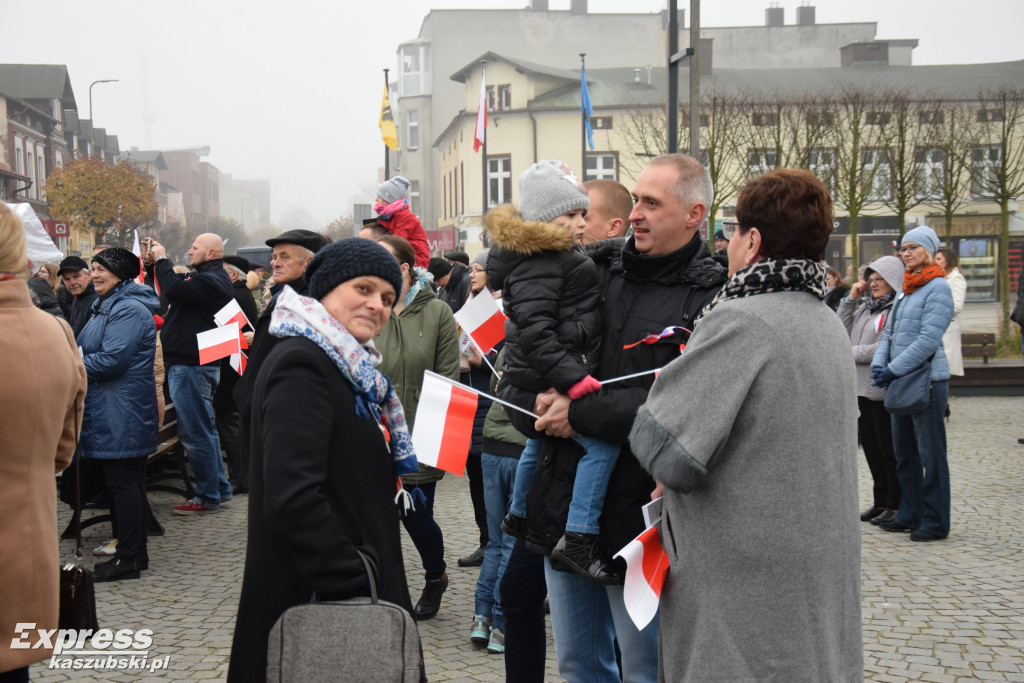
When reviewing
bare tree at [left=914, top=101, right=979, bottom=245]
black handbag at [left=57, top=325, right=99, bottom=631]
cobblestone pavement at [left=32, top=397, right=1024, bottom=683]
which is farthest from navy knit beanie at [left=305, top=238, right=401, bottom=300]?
bare tree at [left=914, top=101, right=979, bottom=245]

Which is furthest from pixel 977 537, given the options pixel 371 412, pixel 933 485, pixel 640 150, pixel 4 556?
pixel 640 150

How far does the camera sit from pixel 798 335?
2.46 meters

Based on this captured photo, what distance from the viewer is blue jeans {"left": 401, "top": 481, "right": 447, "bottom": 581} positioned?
5.27 metres

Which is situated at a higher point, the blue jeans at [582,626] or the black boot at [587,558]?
the black boot at [587,558]

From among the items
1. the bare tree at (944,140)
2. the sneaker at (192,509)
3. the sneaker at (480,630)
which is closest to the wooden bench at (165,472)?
the sneaker at (192,509)

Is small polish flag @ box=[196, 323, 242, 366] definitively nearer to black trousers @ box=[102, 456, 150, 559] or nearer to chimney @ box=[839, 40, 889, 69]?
black trousers @ box=[102, 456, 150, 559]

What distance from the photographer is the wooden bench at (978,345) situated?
17016 millimetres

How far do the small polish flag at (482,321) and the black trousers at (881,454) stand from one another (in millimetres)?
4581

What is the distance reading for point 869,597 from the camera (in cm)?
580

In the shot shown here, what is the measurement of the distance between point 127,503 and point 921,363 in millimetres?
5817

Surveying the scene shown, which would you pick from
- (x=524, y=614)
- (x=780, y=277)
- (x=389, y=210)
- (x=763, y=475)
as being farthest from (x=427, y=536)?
(x=780, y=277)

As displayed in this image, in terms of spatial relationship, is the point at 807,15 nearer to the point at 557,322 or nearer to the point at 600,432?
the point at 557,322
